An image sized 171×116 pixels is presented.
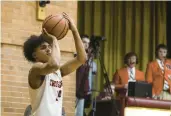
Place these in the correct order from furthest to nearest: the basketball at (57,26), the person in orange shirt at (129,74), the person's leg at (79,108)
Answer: the person in orange shirt at (129,74) → the person's leg at (79,108) → the basketball at (57,26)

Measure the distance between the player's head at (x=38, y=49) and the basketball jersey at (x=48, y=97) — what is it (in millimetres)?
203

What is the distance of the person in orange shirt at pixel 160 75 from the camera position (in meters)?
8.98

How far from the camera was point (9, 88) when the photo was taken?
694 centimetres

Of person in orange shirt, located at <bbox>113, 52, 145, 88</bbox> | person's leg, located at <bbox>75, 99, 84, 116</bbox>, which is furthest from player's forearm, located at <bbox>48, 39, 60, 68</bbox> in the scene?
person in orange shirt, located at <bbox>113, 52, 145, 88</bbox>

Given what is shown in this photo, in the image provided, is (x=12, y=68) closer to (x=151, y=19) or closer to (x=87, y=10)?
(x=87, y=10)

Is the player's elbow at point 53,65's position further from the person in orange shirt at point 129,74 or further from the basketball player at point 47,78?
the person in orange shirt at point 129,74

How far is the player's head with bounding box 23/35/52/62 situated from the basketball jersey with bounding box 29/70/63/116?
203 mm

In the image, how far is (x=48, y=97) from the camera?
432cm

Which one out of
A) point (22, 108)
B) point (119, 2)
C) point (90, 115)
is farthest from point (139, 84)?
point (119, 2)

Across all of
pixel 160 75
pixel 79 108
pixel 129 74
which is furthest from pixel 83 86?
pixel 160 75

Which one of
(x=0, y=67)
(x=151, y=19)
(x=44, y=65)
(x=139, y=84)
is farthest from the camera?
(x=151, y=19)

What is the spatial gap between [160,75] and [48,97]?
5.03m

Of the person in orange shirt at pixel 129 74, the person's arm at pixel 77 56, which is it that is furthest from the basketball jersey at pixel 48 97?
the person in orange shirt at pixel 129 74

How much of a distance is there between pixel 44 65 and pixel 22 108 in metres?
2.84
